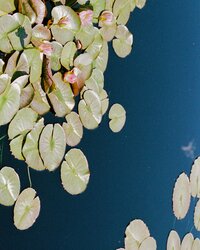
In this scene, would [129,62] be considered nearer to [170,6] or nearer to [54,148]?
[170,6]

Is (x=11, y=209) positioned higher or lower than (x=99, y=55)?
lower

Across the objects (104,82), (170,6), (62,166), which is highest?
(170,6)

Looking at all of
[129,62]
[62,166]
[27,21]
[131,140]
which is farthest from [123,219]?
[27,21]

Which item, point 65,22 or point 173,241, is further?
point 173,241

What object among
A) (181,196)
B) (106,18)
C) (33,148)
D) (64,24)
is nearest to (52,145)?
(33,148)

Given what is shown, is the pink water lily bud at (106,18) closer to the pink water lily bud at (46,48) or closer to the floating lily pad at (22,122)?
the pink water lily bud at (46,48)

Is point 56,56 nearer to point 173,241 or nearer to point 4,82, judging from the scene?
point 4,82
